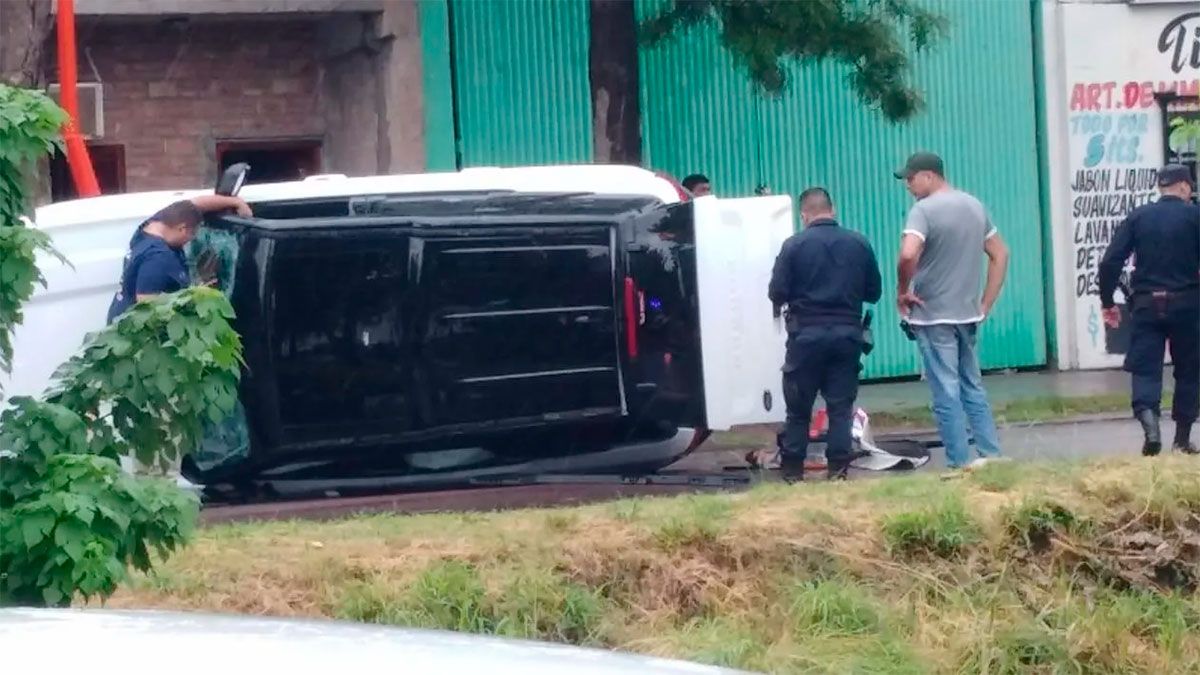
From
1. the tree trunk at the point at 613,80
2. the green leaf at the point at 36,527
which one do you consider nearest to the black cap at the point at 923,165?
the tree trunk at the point at 613,80

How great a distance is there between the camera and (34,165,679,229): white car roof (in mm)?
9914

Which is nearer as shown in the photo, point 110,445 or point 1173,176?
point 110,445

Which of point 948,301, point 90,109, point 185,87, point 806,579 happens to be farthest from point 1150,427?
point 185,87

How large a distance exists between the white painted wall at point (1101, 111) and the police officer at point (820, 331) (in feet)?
26.3

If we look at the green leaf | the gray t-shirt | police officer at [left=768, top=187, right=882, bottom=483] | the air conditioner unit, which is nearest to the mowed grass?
the green leaf

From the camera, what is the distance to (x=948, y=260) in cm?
1008

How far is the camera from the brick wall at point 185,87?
51.0 feet

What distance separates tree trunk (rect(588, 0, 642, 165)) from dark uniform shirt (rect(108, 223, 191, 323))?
562 cm

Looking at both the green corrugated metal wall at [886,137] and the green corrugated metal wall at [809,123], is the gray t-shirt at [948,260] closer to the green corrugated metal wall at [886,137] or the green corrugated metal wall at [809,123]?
the green corrugated metal wall at [809,123]

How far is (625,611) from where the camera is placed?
7.05 meters

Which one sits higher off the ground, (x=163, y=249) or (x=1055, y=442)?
(x=163, y=249)

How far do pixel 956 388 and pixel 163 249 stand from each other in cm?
419

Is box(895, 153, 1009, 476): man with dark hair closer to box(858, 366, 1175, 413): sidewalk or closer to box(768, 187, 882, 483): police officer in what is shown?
box(768, 187, 882, 483): police officer

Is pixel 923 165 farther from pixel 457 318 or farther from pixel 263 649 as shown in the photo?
pixel 263 649
